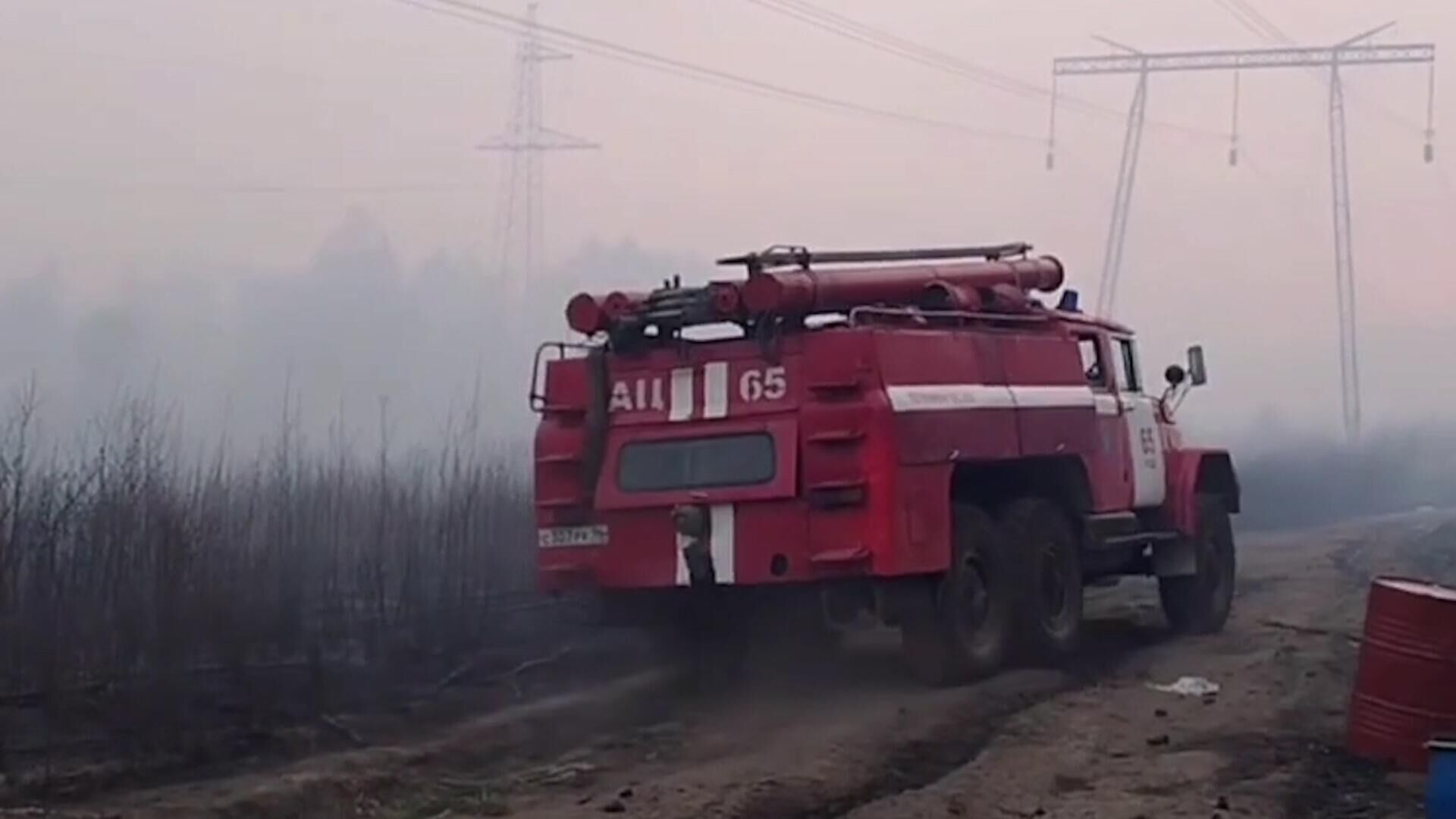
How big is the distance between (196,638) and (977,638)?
526 centimetres

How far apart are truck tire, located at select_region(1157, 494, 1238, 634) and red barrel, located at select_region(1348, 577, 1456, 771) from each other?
6873 millimetres

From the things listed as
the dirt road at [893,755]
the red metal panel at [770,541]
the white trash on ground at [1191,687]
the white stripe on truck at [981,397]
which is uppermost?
the white stripe on truck at [981,397]

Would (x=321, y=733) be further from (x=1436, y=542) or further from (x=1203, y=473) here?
(x=1436, y=542)

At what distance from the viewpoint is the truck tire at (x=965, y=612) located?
1514 centimetres

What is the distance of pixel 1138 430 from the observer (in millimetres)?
18609

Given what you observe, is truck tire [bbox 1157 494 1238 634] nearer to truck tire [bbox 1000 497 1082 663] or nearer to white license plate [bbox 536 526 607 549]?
truck tire [bbox 1000 497 1082 663]

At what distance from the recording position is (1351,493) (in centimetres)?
5066

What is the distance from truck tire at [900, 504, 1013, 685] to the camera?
49.7 ft

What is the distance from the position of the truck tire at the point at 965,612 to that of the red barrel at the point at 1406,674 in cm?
331

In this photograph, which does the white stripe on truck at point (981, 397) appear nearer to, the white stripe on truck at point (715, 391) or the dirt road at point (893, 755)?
the white stripe on truck at point (715, 391)

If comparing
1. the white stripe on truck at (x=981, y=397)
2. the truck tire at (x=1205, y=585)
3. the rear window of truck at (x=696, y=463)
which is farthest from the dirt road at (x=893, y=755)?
the white stripe on truck at (x=981, y=397)

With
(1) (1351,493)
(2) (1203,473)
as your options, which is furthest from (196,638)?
(1) (1351,493)

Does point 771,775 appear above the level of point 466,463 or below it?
below

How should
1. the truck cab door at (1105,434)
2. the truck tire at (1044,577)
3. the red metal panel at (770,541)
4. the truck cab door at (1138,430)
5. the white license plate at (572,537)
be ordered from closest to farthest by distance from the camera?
1. the red metal panel at (770,541)
2. the white license plate at (572,537)
3. the truck tire at (1044,577)
4. the truck cab door at (1105,434)
5. the truck cab door at (1138,430)
